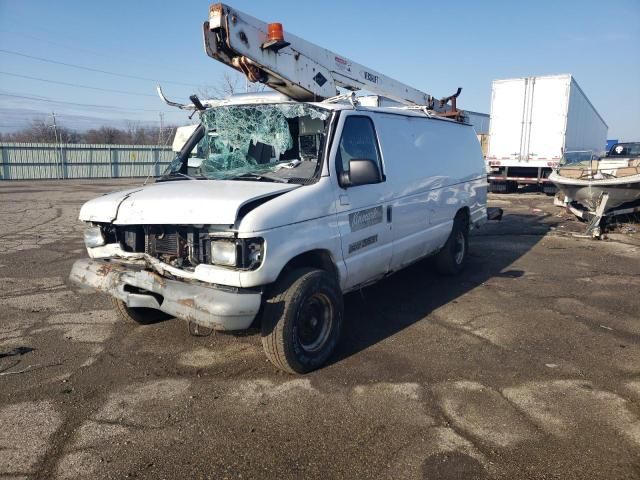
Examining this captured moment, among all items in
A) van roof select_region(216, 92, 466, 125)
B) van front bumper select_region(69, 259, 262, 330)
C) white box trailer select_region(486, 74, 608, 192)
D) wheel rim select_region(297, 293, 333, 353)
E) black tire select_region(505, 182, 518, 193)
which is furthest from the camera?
black tire select_region(505, 182, 518, 193)

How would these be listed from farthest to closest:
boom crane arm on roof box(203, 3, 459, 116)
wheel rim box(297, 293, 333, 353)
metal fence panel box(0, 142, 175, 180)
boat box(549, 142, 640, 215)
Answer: metal fence panel box(0, 142, 175, 180), boat box(549, 142, 640, 215), boom crane arm on roof box(203, 3, 459, 116), wheel rim box(297, 293, 333, 353)

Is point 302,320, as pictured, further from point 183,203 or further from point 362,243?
point 183,203

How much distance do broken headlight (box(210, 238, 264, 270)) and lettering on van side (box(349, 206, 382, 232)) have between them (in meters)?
1.13

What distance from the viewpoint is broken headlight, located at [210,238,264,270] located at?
338 cm

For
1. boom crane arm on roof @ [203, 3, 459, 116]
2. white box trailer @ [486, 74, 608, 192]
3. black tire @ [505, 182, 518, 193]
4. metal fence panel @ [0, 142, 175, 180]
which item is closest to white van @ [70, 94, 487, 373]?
boom crane arm on roof @ [203, 3, 459, 116]

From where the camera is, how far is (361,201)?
4.42 m

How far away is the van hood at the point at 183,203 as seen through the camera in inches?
134

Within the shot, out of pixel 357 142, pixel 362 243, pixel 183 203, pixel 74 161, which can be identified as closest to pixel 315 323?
pixel 362 243

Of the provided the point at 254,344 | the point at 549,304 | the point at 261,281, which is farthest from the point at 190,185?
the point at 549,304

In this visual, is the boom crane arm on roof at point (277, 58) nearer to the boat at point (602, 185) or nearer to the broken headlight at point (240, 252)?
the broken headlight at point (240, 252)

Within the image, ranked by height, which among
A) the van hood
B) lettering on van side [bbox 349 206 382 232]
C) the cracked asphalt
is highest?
the van hood

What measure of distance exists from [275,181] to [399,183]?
1603 millimetres

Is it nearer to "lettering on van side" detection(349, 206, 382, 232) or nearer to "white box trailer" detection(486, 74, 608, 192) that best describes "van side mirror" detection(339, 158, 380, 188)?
"lettering on van side" detection(349, 206, 382, 232)

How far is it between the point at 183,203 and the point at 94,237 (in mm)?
1258
